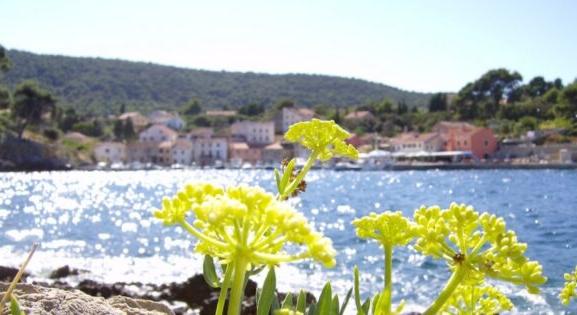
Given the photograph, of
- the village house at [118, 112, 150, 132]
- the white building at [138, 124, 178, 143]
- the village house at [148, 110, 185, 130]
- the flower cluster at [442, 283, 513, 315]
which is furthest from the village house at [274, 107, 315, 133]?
the flower cluster at [442, 283, 513, 315]

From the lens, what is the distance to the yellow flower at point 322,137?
2.16 meters

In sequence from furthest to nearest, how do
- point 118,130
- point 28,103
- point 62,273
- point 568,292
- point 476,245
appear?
point 118,130
point 28,103
point 62,273
point 568,292
point 476,245

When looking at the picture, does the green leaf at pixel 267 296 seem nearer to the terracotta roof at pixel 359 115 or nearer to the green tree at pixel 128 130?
the green tree at pixel 128 130

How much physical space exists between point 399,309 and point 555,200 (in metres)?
46.6

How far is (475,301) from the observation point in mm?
2215

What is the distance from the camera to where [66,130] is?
473ft

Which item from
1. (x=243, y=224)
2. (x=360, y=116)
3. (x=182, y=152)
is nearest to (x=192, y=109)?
(x=182, y=152)

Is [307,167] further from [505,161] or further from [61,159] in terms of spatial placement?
[61,159]

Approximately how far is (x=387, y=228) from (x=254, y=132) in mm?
149265

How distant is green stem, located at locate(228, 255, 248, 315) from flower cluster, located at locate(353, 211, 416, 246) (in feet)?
1.52

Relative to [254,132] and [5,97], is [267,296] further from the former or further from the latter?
[254,132]

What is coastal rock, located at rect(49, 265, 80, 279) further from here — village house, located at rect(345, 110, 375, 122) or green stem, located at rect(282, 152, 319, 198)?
village house, located at rect(345, 110, 375, 122)

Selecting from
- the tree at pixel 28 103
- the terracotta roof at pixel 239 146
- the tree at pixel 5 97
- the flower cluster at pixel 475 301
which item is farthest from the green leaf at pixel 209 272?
the terracotta roof at pixel 239 146

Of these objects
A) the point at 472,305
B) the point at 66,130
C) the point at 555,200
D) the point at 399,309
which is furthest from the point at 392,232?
the point at 66,130
